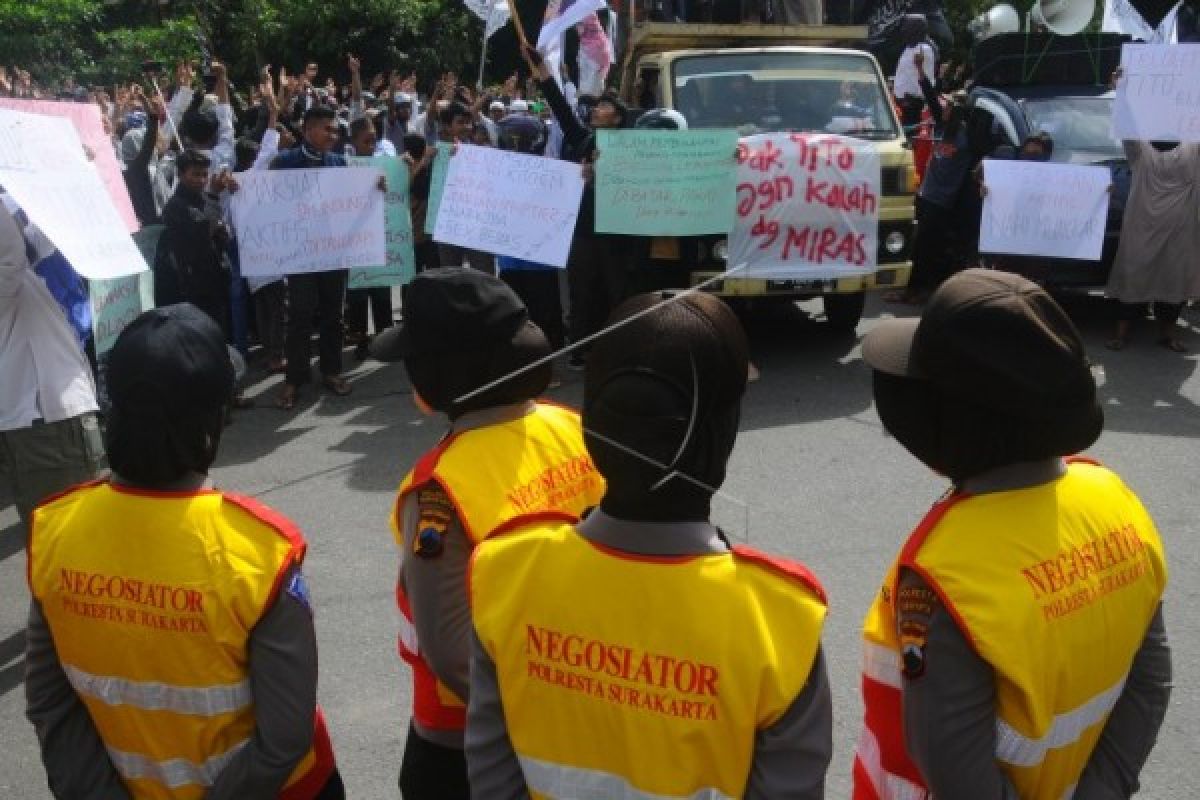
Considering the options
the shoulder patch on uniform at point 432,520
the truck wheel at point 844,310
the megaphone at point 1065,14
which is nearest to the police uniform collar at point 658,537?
A: the shoulder patch on uniform at point 432,520

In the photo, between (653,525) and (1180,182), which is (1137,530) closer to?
(653,525)

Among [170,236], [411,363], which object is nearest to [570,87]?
[170,236]

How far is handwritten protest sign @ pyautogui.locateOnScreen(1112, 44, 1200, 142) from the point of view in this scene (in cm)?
729

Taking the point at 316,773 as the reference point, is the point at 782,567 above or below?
above

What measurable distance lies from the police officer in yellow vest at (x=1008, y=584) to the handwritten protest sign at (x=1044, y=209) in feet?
22.1

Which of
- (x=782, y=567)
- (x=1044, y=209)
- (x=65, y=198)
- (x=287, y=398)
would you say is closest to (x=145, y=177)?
(x=287, y=398)

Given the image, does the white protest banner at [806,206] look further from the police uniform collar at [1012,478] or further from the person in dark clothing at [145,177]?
the police uniform collar at [1012,478]

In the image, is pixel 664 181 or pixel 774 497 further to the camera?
pixel 664 181

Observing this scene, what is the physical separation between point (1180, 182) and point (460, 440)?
7501 millimetres

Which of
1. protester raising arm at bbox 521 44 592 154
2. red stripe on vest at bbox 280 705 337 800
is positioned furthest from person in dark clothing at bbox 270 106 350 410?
red stripe on vest at bbox 280 705 337 800

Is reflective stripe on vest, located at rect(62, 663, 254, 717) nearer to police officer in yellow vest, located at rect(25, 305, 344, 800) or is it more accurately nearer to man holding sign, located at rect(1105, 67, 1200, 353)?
police officer in yellow vest, located at rect(25, 305, 344, 800)

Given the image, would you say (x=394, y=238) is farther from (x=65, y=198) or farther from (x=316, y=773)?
(x=316, y=773)

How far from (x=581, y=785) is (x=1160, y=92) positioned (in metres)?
7.22

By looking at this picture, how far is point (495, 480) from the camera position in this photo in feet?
7.25
